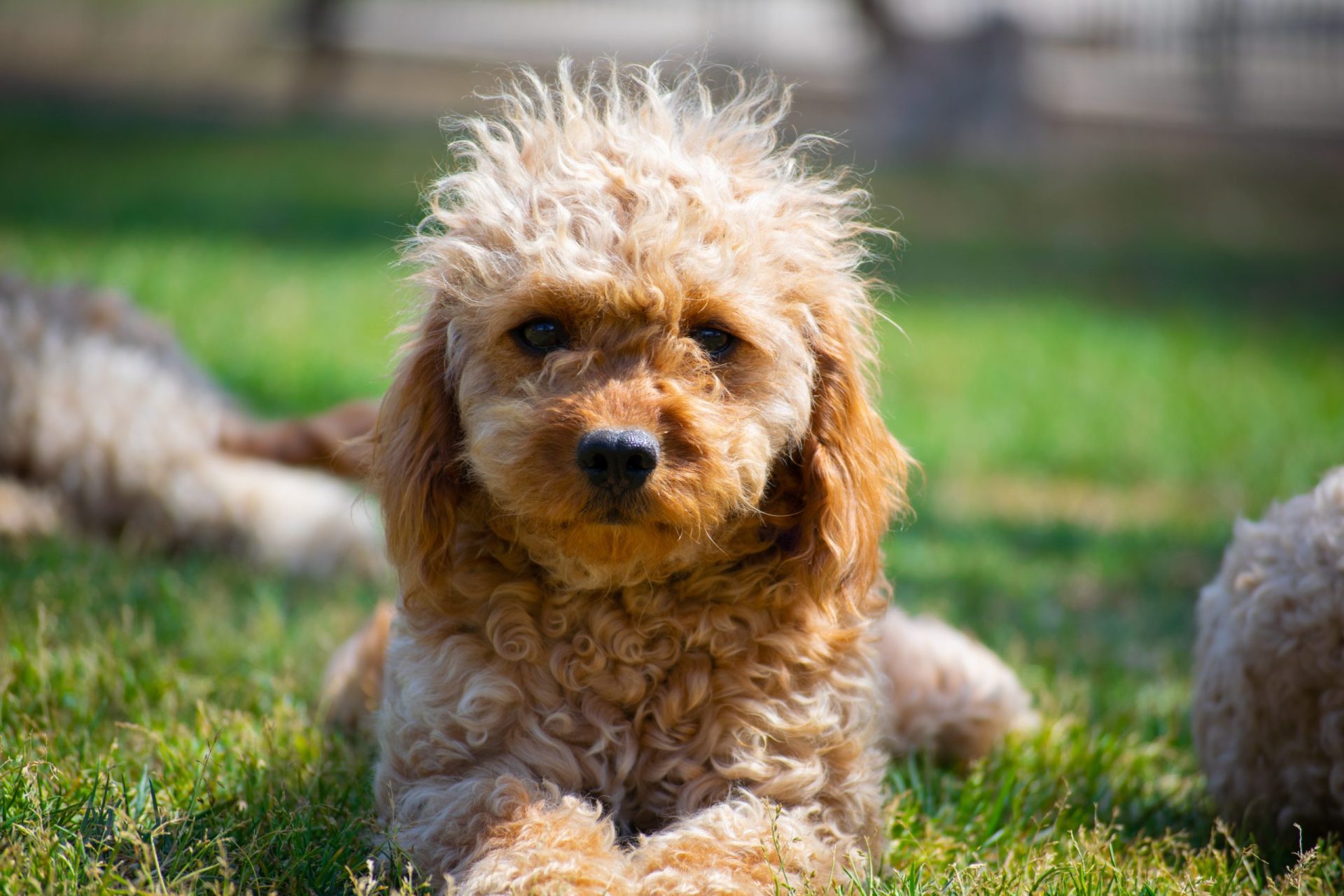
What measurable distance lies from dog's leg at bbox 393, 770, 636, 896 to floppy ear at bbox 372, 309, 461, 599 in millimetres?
474

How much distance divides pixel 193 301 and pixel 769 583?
241 inches

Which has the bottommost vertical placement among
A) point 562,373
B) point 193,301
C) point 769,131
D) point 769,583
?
point 193,301

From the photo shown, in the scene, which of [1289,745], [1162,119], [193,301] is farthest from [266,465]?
[1162,119]

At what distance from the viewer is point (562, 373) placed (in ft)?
8.98

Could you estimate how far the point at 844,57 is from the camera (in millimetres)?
17719

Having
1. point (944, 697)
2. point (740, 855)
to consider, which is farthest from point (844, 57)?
point (740, 855)

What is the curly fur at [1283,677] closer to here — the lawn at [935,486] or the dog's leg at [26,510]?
the lawn at [935,486]

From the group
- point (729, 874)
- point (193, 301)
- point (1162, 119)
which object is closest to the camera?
point (729, 874)

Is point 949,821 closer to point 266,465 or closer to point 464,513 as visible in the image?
point 464,513

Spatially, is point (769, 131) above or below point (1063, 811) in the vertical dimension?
above

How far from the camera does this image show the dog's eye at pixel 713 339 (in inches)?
111

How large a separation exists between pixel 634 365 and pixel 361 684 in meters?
1.42

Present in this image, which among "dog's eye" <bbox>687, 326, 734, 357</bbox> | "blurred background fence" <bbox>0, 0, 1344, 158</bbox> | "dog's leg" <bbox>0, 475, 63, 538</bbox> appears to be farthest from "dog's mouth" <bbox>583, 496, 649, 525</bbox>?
"blurred background fence" <bbox>0, 0, 1344, 158</bbox>

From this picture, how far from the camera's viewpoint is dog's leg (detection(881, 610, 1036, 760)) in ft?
12.0
